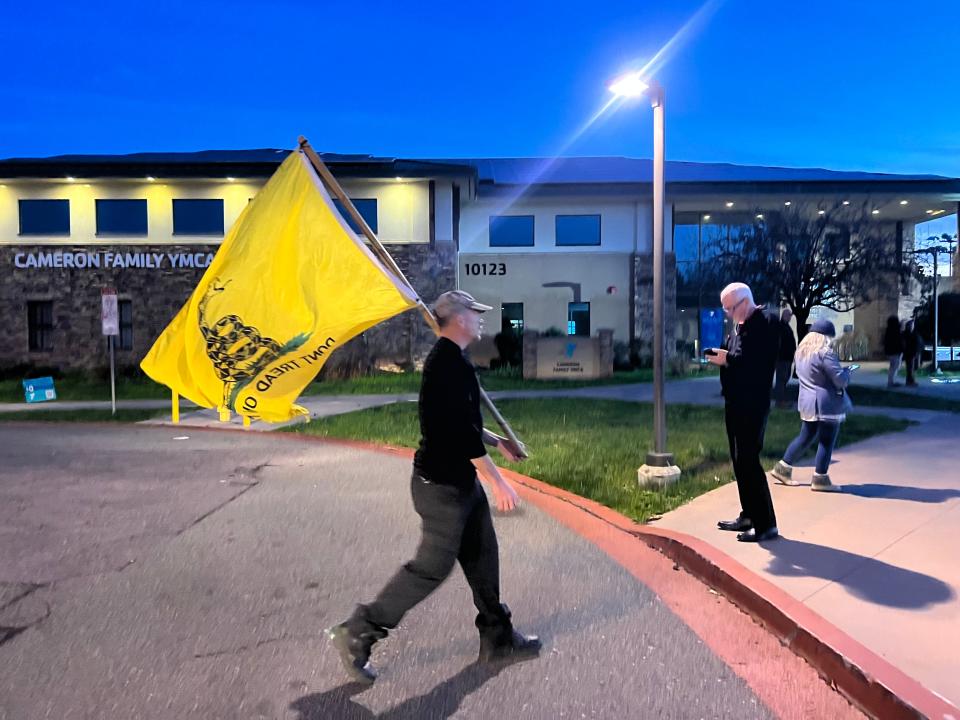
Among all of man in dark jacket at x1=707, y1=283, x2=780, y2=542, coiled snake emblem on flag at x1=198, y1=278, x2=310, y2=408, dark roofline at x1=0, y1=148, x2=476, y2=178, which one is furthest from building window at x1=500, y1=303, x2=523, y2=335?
coiled snake emblem on flag at x1=198, y1=278, x2=310, y2=408

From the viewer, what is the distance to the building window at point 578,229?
28.2 metres

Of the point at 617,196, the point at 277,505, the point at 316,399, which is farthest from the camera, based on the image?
the point at 617,196

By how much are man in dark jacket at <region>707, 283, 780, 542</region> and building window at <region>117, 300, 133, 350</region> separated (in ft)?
81.5

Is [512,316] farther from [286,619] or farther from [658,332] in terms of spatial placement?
[286,619]

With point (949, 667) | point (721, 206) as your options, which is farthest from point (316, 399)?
point (721, 206)

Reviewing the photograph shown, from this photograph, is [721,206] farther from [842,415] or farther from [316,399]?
[842,415]

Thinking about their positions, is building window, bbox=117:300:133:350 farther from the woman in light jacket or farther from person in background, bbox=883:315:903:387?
the woman in light jacket

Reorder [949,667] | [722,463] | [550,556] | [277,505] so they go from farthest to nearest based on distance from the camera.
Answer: [722,463] < [277,505] < [550,556] < [949,667]

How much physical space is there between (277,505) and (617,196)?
73.2 ft

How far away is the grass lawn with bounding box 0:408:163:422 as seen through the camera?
1557 centimetres

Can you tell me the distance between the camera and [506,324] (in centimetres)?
2819

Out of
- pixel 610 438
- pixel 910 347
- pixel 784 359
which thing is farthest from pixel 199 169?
pixel 910 347

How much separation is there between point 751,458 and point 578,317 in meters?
23.0

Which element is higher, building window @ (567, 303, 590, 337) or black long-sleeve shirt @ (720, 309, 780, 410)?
building window @ (567, 303, 590, 337)
